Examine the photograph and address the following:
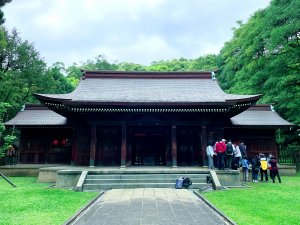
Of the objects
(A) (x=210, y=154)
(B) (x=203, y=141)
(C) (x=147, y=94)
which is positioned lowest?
(A) (x=210, y=154)

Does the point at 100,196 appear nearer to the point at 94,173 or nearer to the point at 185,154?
the point at 94,173

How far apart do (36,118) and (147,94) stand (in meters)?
9.75

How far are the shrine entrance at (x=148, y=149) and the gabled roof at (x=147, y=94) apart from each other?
3.34 metres

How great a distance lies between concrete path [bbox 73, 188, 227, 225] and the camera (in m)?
6.71

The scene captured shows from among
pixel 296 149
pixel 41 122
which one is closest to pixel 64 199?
pixel 41 122

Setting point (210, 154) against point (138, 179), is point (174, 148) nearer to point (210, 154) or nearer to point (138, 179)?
point (210, 154)

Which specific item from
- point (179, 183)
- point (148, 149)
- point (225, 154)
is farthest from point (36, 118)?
point (225, 154)

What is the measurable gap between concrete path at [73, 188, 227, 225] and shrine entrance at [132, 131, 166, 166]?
7574mm

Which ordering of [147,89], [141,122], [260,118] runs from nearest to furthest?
[141,122], [147,89], [260,118]

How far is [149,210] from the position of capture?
776cm

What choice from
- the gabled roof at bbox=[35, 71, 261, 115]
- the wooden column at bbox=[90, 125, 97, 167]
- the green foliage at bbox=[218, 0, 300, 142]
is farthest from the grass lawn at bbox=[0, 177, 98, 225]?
the green foliage at bbox=[218, 0, 300, 142]

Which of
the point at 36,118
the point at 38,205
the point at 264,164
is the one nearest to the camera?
the point at 38,205

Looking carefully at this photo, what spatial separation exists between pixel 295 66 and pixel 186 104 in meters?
12.4

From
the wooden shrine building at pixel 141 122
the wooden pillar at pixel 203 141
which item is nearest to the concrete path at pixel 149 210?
the wooden pillar at pixel 203 141
